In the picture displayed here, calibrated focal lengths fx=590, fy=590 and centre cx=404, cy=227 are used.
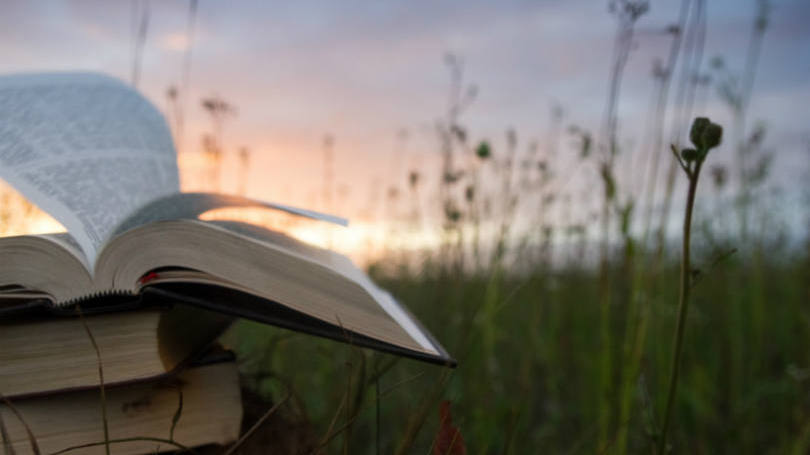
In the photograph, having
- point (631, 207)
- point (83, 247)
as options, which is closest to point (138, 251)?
point (83, 247)

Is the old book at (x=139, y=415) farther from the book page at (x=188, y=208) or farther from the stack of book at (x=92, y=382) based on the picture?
the book page at (x=188, y=208)

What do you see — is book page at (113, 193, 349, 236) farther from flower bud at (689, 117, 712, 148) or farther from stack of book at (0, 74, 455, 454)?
flower bud at (689, 117, 712, 148)

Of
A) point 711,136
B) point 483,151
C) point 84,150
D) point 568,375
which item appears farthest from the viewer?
point 568,375

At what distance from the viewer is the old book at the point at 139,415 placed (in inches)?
31.1

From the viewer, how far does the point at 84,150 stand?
99 centimetres

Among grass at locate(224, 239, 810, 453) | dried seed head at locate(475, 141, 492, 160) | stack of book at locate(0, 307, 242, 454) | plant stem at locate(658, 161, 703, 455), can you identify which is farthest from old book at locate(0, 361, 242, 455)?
dried seed head at locate(475, 141, 492, 160)

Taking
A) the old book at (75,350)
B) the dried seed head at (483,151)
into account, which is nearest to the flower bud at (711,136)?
the old book at (75,350)

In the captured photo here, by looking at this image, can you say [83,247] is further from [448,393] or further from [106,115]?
[448,393]

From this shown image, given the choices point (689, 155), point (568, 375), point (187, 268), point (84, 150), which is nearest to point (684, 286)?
point (689, 155)

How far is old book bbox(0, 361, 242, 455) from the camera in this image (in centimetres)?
79

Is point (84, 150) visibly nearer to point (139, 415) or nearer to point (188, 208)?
point (188, 208)

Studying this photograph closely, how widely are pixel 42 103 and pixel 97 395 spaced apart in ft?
1.77

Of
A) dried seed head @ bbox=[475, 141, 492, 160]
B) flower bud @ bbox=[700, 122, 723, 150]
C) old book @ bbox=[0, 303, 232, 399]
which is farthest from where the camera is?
dried seed head @ bbox=[475, 141, 492, 160]

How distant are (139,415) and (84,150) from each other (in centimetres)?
46
